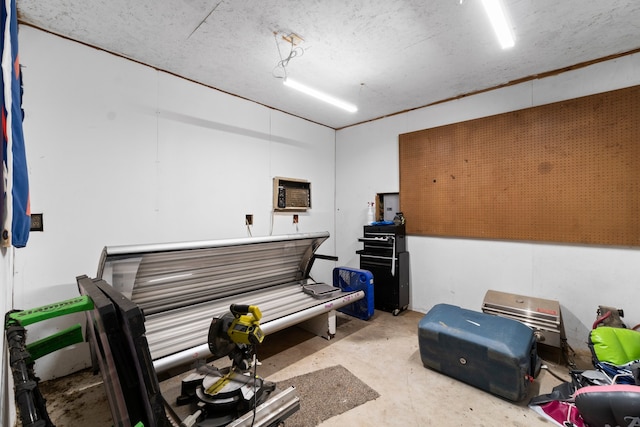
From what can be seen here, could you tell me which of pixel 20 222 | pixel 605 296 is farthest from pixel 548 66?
pixel 20 222

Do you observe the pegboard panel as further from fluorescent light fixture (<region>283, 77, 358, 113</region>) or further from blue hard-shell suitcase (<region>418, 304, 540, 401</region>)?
fluorescent light fixture (<region>283, 77, 358, 113</region>)

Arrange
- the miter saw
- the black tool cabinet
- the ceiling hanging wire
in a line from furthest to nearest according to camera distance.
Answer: the black tool cabinet
the ceiling hanging wire
the miter saw

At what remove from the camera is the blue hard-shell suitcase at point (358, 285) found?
3.43 meters

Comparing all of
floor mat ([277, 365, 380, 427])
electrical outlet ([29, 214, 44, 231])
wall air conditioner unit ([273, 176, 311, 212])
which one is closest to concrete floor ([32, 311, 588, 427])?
floor mat ([277, 365, 380, 427])

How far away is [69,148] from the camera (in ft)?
7.70

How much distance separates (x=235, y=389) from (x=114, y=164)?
2.34 m

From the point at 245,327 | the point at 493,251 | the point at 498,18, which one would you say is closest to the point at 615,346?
the point at 493,251

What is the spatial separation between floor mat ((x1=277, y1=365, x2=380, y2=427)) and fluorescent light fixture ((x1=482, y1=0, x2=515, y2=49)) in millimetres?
2748

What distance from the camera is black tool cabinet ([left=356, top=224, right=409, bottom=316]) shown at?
12.1 feet

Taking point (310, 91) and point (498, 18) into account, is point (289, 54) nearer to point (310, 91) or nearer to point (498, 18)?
point (310, 91)

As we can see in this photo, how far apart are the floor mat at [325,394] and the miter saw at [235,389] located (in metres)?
0.52

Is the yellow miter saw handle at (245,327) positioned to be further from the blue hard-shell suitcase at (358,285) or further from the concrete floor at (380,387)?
the blue hard-shell suitcase at (358,285)

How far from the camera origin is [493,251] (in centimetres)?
328

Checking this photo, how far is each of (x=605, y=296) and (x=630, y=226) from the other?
0.69 m
